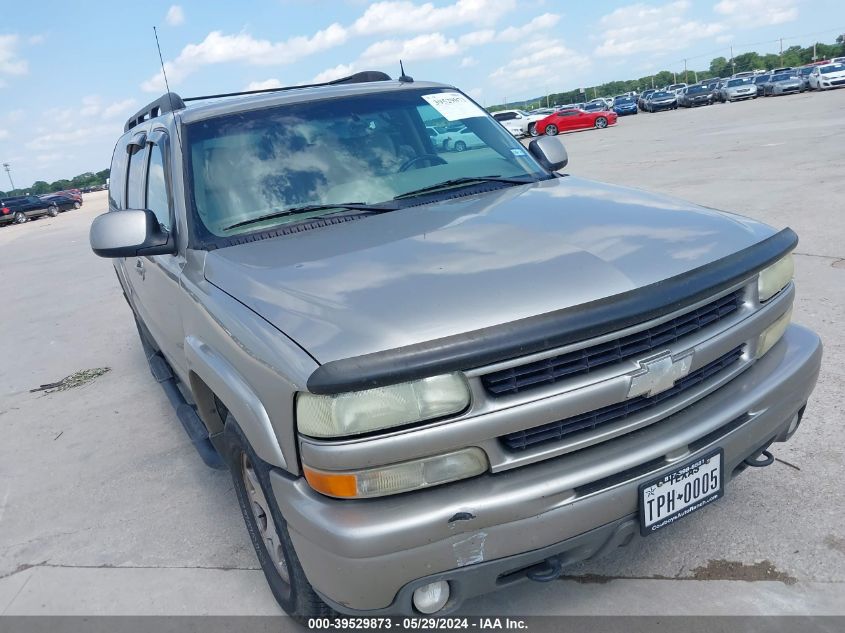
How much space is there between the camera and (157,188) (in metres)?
3.59

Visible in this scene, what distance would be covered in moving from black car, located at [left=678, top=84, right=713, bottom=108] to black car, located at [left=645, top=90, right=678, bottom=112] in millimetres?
535

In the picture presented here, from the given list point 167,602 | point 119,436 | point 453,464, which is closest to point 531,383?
point 453,464

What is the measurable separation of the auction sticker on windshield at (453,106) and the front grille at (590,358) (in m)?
1.97

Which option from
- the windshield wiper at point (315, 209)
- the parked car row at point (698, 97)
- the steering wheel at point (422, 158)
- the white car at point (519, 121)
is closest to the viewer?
the windshield wiper at point (315, 209)

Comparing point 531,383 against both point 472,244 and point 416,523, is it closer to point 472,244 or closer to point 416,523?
point 416,523

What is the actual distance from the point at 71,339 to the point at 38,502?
4.10 metres

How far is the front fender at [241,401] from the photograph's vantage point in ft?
7.11

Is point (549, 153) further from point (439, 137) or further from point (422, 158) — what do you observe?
point (422, 158)

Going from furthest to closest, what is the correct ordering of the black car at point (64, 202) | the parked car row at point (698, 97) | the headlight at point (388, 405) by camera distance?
the black car at point (64, 202) → the parked car row at point (698, 97) → the headlight at point (388, 405)

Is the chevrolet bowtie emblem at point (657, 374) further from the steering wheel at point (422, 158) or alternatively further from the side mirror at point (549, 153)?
the side mirror at point (549, 153)

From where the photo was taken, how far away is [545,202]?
298 cm

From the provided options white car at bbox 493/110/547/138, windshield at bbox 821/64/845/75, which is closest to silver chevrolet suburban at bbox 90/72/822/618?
white car at bbox 493/110/547/138

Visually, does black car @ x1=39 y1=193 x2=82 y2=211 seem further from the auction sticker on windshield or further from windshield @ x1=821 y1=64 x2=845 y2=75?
the auction sticker on windshield

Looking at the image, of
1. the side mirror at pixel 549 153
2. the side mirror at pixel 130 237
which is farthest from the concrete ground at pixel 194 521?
the side mirror at pixel 549 153
